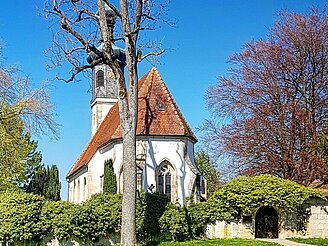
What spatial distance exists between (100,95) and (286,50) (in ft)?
57.9

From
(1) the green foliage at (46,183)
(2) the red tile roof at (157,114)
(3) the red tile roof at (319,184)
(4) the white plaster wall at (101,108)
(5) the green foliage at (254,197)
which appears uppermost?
(4) the white plaster wall at (101,108)

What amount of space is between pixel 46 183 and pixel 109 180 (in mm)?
15633

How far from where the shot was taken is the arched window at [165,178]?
85.1ft

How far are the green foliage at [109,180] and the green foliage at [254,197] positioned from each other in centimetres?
557

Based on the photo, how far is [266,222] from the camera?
22.9 metres

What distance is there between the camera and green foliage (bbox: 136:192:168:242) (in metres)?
21.0

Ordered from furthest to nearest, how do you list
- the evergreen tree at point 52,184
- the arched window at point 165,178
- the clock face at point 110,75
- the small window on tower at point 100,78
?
1. the small window on tower at point 100,78
2. the evergreen tree at point 52,184
3. the clock face at point 110,75
4. the arched window at point 165,178

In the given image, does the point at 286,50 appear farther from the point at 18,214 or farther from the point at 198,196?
the point at 18,214

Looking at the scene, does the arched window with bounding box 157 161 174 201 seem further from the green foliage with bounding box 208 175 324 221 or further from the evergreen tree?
the evergreen tree

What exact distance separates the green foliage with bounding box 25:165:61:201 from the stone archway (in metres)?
20.3

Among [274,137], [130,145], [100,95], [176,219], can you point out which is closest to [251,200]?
[176,219]

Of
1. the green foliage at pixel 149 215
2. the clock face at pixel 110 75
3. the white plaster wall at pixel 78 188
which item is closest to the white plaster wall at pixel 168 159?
the green foliage at pixel 149 215

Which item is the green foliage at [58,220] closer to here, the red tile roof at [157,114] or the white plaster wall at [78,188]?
the red tile roof at [157,114]

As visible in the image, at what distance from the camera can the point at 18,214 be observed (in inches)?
836
